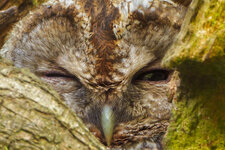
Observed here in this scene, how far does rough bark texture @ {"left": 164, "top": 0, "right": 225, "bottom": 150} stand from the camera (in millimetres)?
730

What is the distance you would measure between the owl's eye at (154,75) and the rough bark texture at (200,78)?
800mm

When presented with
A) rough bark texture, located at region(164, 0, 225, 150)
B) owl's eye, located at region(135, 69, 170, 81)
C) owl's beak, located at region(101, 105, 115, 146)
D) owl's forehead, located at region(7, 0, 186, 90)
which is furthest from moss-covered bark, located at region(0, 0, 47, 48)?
owl's eye, located at region(135, 69, 170, 81)

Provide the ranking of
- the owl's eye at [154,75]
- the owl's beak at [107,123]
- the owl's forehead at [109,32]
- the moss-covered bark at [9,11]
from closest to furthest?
the moss-covered bark at [9,11], the owl's forehead at [109,32], the owl's beak at [107,123], the owl's eye at [154,75]

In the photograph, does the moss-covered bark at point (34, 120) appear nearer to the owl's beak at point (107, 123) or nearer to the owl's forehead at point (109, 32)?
the owl's forehead at point (109, 32)

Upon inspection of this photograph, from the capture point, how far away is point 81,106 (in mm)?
1806

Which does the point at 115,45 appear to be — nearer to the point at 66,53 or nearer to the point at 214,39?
the point at 66,53

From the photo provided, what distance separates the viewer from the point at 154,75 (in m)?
1.86

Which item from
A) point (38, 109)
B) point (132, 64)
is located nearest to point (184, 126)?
point (38, 109)

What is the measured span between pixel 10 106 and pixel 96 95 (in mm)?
871

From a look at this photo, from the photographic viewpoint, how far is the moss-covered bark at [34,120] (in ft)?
2.82

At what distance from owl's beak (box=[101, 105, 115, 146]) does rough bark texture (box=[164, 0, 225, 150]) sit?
673 mm

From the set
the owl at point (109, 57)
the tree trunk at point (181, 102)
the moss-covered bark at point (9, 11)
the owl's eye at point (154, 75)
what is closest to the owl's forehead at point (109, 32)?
the owl at point (109, 57)

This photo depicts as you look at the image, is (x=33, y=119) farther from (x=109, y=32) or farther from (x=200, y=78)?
(x=109, y=32)

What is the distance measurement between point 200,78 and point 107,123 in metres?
0.91
